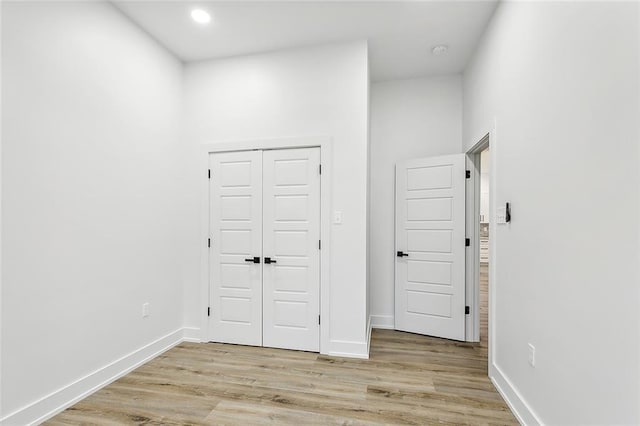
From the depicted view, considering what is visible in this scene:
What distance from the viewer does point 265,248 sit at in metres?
3.29

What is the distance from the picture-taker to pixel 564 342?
1624 mm

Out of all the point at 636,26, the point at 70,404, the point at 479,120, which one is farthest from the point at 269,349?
the point at 636,26

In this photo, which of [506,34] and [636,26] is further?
[506,34]

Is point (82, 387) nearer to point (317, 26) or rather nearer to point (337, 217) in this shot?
point (337, 217)

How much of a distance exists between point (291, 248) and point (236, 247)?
62cm

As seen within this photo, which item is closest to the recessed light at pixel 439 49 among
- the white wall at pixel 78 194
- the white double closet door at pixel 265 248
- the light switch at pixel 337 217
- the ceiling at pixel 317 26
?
the ceiling at pixel 317 26

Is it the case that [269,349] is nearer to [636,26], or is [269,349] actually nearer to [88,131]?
[88,131]

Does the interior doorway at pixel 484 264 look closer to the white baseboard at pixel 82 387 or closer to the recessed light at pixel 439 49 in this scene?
the recessed light at pixel 439 49

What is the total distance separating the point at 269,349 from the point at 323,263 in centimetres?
106

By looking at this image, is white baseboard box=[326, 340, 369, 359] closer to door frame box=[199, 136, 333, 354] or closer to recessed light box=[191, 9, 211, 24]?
door frame box=[199, 136, 333, 354]

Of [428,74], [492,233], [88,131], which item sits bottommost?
[492,233]

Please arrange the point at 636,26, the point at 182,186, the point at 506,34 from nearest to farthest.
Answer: the point at 636,26, the point at 506,34, the point at 182,186

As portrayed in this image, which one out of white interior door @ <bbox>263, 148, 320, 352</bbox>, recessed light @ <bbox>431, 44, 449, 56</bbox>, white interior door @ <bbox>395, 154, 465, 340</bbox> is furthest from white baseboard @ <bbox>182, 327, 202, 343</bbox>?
recessed light @ <bbox>431, 44, 449, 56</bbox>

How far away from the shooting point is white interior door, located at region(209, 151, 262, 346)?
10.9 feet
